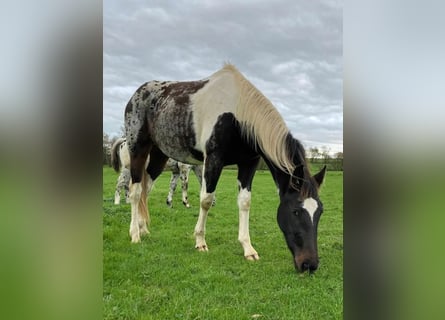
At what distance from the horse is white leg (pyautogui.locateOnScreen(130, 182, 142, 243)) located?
92 millimetres

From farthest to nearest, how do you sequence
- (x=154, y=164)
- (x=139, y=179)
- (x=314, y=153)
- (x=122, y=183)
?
(x=154, y=164)
(x=139, y=179)
(x=122, y=183)
(x=314, y=153)

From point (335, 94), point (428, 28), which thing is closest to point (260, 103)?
point (335, 94)

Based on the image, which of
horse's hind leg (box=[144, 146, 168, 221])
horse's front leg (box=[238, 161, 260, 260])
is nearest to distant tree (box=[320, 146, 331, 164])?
horse's front leg (box=[238, 161, 260, 260])

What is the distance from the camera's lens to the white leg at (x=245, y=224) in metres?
2.58

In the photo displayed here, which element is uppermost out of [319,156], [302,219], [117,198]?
[319,156]

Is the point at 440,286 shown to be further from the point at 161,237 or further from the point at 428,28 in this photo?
the point at 161,237

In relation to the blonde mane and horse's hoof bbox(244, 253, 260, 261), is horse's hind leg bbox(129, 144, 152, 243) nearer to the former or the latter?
horse's hoof bbox(244, 253, 260, 261)

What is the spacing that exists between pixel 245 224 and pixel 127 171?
1.21 metres

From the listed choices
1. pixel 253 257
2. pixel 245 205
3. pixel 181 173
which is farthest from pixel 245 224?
pixel 181 173

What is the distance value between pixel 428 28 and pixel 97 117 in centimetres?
99

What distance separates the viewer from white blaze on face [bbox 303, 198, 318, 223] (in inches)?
92.8

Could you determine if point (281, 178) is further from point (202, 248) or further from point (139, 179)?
point (139, 179)

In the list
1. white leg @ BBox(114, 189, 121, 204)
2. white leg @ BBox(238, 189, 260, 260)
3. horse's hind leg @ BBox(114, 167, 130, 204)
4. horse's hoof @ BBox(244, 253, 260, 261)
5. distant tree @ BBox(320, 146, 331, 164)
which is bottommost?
horse's hoof @ BBox(244, 253, 260, 261)

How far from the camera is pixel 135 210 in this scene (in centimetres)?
289
